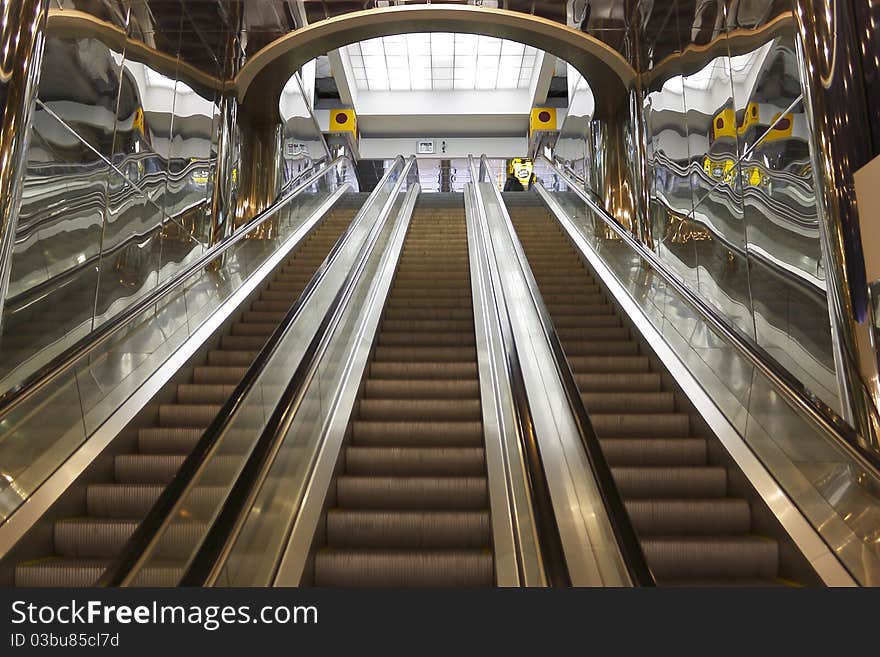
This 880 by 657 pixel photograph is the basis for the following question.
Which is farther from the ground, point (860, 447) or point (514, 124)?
point (514, 124)

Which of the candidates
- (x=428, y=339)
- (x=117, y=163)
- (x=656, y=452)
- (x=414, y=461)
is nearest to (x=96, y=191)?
(x=117, y=163)

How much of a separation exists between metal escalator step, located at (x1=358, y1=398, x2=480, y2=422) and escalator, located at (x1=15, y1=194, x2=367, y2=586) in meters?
1.01

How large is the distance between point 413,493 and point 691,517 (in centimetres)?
139

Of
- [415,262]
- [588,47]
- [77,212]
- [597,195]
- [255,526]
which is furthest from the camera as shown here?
[597,195]

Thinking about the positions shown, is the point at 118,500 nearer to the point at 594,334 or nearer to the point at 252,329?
the point at 252,329

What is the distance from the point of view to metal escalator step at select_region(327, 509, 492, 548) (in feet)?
11.2

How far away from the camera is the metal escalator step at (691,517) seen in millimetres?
3340

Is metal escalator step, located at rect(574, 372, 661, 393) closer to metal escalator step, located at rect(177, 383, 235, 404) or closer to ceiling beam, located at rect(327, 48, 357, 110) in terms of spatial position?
metal escalator step, located at rect(177, 383, 235, 404)

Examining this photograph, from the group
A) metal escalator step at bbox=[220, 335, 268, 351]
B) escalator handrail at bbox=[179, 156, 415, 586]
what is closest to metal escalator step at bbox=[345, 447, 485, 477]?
escalator handrail at bbox=[179, 156, 415, 586]

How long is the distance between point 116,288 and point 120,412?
2107mm

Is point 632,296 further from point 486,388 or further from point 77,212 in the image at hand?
point 77,212

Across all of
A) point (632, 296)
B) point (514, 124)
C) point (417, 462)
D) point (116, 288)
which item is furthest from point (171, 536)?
point (514, 124)

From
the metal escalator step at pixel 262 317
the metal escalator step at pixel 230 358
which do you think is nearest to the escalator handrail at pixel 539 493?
the metal escalator step at pixel 230 358

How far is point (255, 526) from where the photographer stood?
2.88 m
